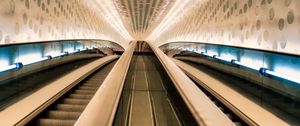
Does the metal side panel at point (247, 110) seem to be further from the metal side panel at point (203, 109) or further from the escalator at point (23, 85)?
the escalator at point (23, 85)

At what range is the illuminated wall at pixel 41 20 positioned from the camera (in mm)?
6137

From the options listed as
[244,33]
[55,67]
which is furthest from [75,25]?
[244,33]

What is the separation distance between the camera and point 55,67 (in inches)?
348

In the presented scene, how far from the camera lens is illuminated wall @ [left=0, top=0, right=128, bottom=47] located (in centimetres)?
614

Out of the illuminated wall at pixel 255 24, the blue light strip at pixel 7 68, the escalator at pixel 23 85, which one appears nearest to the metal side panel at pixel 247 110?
the illuminated wall at pixel 255 24

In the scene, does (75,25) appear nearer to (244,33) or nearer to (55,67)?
(55,67)

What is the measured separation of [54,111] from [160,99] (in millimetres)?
1538

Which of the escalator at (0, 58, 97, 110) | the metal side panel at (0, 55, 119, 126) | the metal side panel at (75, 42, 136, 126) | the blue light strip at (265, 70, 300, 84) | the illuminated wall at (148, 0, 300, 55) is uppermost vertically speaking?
the illuminated wall at (148, 0, 300, 55)

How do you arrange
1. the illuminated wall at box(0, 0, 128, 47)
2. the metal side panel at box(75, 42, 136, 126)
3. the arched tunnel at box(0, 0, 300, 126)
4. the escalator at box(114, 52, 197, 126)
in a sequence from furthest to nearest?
the illuminated wall at box(0, 0, 128, 47), the escalator at box(114, 52, 197, 126), the arched tunnel at box(0, 0, 300, 126), the metal side panel at box(75, 42, 136, 126)

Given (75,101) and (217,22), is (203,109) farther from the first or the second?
(217,22)

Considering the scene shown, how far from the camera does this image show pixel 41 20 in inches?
331

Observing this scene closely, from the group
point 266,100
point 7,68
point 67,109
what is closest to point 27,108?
point 67,109

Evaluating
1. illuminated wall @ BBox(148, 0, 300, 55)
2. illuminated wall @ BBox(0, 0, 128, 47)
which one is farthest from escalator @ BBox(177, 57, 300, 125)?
illuminated wall @ BBox(0, 0, 128, 47)

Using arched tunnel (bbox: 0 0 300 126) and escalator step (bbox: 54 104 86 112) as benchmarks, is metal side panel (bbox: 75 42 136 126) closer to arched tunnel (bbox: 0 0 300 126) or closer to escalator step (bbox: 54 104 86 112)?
arched tunnel (bbox: 0 0 300 126)
